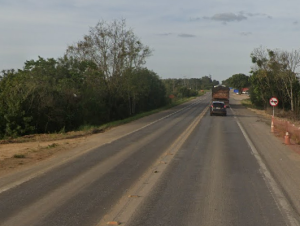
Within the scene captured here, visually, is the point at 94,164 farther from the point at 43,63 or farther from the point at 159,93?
the point at 159,93

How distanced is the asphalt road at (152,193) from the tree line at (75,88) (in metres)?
15.0

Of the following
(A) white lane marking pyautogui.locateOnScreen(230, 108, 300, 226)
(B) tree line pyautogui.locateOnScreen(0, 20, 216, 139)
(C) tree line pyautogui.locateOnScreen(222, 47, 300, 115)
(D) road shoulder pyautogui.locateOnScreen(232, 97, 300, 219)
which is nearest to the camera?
(A) white lane marking pyautogui.locateOnScreen(230, 108, 300, 226)

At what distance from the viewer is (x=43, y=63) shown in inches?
1670

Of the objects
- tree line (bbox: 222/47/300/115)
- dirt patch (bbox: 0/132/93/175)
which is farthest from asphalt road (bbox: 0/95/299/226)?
tree line (bbox: 222/47/300/115)

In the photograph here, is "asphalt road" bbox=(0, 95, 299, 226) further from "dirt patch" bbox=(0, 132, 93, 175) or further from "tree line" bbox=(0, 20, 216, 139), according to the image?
"tree line" bbox=(0, 20, 216, 139)

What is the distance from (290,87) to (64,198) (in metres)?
50.1

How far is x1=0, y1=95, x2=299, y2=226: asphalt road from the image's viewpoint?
694 cm

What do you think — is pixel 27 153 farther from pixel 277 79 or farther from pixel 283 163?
pixel 277 79

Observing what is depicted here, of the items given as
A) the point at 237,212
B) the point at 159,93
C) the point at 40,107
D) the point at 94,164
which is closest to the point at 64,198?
the point at 237,212

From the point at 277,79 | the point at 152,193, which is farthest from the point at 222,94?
the point at 152,193

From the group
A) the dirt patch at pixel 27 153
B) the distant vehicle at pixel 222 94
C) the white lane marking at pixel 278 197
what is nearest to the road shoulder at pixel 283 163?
the white lane marking at pixel 278 197

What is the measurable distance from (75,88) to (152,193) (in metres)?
30.5

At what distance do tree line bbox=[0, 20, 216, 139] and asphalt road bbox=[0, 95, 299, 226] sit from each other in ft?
49.3

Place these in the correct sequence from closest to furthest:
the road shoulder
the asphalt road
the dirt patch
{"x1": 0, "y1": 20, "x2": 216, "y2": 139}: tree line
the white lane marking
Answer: the asphalt road, the white lane marking, the road shoulder, the dirt patch, {"x1": 0, "y1": 20, "x2": 216, "y2": 139}: tree line
